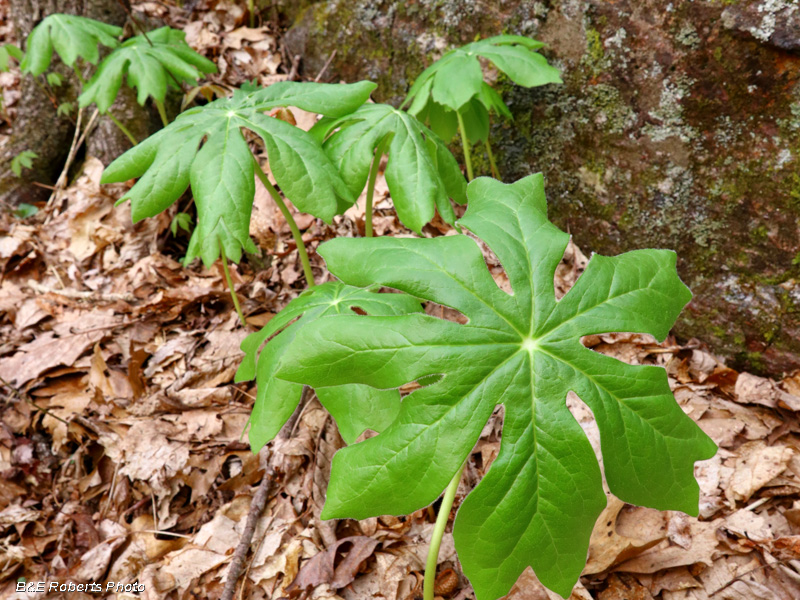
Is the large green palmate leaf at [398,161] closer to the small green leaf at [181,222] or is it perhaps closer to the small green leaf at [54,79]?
the small green leaf at [181,222]

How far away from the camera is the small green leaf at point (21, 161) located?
3311 millimetres

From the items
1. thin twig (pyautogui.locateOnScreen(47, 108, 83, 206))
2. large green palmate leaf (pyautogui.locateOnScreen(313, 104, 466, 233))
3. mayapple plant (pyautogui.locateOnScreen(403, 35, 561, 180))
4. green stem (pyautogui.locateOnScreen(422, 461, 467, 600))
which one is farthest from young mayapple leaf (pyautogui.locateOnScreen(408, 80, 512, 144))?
thin twig (pyautogui.locateOnScreen(47, 108, 83, 206))

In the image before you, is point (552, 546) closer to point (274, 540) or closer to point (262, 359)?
point (262, 359)

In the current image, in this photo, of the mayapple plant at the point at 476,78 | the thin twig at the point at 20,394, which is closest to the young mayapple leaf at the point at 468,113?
the mayapple plant at the point at 476,78

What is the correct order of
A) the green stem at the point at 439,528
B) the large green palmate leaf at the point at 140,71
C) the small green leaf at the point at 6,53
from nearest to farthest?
the green stem at the point at 439,528 → the large green palmate leaf at the point at 140,71 → the small green leaf at the point at 6,53

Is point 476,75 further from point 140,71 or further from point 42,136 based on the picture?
point 42,136

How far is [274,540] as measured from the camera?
1.69m

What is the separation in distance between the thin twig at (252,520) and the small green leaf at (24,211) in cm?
251

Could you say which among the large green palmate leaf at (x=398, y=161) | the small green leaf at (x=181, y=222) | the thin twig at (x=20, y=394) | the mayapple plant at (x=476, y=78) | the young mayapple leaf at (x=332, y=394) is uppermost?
the mayapple plant at (x=476, y=78)

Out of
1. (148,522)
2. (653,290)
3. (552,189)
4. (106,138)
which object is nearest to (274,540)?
(148,522)

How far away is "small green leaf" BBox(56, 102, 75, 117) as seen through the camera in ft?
11.2

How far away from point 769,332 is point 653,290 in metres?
1.04

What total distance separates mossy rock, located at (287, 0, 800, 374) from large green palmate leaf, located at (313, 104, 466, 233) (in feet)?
2.52

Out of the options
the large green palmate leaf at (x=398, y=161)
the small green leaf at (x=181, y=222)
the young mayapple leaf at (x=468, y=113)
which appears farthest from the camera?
the small green leaf at (x=181, y=222)
